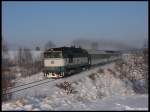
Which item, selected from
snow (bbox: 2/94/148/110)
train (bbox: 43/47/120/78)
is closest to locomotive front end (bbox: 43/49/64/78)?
train (bbox: 43/47/120/78)

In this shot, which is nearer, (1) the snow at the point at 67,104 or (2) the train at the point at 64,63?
(2) the train at the point at 64,63

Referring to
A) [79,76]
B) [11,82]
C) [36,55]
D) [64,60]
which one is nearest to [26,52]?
[36,55]

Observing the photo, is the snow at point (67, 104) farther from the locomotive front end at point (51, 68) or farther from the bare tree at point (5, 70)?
the bare tree at point (5, 70)

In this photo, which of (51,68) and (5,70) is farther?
(51,68)

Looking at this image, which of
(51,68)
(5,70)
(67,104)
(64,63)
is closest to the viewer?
(5,70)

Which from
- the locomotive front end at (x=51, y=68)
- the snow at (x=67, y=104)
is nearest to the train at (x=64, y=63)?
the locomotive front end at (x=51, y=68)

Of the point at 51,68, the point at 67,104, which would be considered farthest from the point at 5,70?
the point at 67,104

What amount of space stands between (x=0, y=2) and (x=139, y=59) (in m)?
1.34

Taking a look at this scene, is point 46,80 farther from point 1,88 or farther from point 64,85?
point 1,88

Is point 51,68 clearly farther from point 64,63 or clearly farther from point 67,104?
point 64,63

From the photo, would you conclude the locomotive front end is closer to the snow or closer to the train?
the train

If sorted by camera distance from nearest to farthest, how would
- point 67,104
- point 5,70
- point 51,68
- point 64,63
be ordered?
point 5,70 < point 51,68 < point 67,104 < point 64,63

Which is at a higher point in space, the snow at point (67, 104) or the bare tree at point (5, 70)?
the bare tree at point (5, 70)

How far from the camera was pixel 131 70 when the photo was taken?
2203 mm
